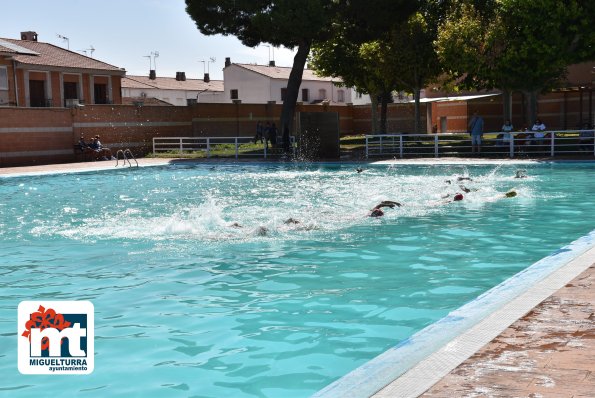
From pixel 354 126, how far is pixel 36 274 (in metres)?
46.9

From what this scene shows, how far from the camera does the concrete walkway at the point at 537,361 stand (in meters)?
3.96

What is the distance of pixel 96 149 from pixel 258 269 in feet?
83.5

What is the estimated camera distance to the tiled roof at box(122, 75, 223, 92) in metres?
67.6

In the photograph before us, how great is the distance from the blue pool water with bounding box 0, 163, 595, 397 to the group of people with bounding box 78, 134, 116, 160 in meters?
14.1

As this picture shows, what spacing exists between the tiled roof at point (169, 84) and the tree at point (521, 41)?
1593 inches

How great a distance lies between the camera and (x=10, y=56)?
41312 mm

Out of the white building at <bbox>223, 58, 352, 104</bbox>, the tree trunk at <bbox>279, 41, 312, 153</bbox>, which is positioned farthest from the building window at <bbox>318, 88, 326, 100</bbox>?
the tree trunk at <bbox>279, 41, 312, 153</bbox>

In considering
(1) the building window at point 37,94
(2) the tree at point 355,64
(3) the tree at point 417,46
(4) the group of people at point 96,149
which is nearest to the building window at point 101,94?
(1) the building window at point 37,94

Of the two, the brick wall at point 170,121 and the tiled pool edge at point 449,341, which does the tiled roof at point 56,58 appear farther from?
the tiled pool edge at point 449,341

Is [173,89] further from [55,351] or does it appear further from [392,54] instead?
[55,351]

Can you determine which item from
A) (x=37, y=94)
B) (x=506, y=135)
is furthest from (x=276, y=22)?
(x=37, y=94)

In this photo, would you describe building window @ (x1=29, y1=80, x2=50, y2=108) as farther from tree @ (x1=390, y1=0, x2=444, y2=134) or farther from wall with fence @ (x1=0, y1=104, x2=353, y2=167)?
tree @ (x1=390, y1=0, x2=444, y2=134)

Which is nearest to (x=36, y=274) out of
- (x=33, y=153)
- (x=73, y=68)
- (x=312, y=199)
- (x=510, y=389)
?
(x=510, y=389)

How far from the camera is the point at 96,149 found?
109 feet
